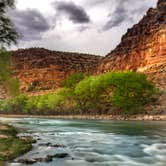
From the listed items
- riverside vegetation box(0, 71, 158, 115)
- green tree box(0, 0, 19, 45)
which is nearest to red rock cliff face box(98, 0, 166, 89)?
riverside vegetation box(0, 71, 158, 115)

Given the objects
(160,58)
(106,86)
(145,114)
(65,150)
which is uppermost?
(160,58)

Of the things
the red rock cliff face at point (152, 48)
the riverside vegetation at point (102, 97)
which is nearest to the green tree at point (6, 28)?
the riverside vegetation at point (102, 97)

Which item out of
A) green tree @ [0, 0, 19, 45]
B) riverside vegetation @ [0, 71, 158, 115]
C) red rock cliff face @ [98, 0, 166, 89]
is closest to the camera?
green tree @ [0, 0, 19, 45]

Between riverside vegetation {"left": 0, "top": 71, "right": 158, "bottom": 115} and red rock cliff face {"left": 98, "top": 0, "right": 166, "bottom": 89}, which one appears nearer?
riverside vegetation {"left": 0, "top": 71, "right": 158, "bottom": 115}

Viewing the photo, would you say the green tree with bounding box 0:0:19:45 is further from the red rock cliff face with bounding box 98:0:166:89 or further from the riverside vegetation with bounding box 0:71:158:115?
the red rock cliff face with bounding box 98:0:166:89

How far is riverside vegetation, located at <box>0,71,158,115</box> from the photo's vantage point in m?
108

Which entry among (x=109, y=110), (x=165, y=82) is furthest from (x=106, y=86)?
(x=165, y=82)

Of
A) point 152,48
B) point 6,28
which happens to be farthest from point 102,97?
point 6,28

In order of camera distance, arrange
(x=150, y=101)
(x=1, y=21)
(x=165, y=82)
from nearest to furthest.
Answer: (x=1, y=21), (x=150, y=101), (x=165, y=82)

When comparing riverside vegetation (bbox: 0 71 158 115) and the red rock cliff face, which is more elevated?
the red rock cliff face

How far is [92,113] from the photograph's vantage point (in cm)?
12794

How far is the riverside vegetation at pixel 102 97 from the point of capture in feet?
353

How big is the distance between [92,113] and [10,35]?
87171 millimetres

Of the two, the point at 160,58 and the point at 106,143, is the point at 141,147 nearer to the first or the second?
the point at 106,143
